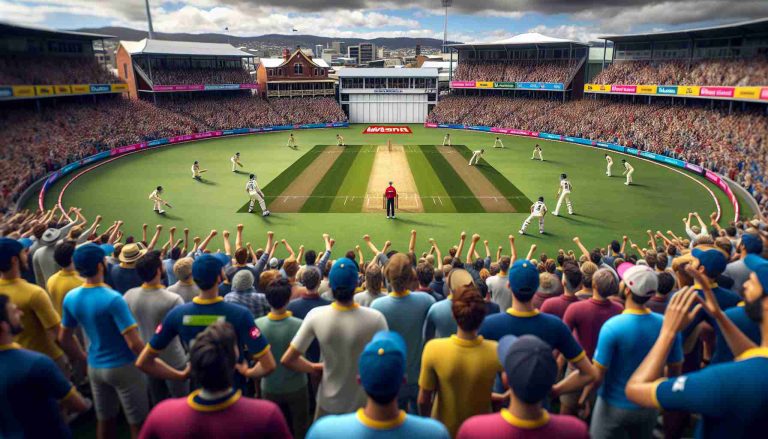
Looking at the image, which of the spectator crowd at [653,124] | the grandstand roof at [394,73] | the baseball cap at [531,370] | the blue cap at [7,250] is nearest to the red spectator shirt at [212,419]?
the baseball cap at [531,370]

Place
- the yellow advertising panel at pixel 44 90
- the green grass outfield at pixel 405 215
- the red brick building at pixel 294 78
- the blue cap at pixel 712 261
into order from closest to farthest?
the blue cap at pixel 712 261, the green grass outfield at pixel 405 215, the yellow advertising panel at pixel 44 90, the red brick building at pixel 294 78

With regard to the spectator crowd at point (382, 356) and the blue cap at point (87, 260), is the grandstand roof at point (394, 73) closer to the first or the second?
the spectator crowd at point (382, 356)

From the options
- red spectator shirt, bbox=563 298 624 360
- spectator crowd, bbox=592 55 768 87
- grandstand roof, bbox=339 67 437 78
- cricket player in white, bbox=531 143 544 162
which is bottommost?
cricket player in white, bbox=531 143 544 162

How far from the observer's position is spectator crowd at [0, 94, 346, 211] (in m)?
29.0

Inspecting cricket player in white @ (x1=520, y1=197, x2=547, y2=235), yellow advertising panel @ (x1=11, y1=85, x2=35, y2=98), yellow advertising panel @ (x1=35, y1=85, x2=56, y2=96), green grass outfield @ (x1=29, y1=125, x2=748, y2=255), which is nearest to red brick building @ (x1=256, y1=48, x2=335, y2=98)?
green grass outfield @ (x1=29, y1=125, x2=748, y2=255)

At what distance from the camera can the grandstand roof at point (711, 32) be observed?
3469 cm

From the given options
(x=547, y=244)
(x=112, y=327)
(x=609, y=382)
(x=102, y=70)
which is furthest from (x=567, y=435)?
(x=102, y=70)

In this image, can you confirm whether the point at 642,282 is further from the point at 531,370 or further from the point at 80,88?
the point at 80,88

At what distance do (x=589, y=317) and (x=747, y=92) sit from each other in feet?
123

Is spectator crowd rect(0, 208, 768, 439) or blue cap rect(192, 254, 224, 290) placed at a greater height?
blue cap rect(192, 254, 224, 290)

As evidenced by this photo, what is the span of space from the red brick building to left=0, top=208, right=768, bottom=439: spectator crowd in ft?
210

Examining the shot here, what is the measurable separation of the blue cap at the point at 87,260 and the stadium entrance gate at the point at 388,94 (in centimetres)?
6327

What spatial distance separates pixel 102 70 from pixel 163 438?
56.9 meters

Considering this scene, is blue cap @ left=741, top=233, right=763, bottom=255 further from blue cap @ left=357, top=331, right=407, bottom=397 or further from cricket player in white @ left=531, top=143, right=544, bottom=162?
cricket player in white @ left=531, top=143, right=544, bottom=162
